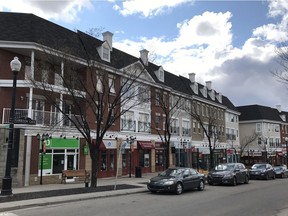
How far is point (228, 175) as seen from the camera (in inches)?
957

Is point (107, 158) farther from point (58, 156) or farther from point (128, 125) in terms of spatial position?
point (58, 156)

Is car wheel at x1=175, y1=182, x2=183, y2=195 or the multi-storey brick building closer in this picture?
car wheel at x1=175, y1=182, x2=183, y2=195

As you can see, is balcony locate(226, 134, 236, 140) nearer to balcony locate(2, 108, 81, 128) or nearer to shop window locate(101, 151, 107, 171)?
shop window locate(101, 151, 107, 171)

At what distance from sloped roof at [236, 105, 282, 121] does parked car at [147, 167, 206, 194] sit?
56.1 m

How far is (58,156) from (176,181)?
39.2 ft

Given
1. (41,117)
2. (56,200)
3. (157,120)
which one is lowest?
(56,200)

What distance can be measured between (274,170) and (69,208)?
27436 millimetres

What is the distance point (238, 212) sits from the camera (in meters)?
12.5

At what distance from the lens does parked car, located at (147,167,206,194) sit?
18.4 meters

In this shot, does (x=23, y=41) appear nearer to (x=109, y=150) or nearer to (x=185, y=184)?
(x=109, y=150)

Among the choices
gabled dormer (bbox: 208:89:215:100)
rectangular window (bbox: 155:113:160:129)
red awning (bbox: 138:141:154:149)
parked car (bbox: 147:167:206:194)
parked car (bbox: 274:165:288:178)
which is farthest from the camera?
gabled dormer (bbox: 208:89:215:100)

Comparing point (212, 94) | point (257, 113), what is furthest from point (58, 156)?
point (257, 113)

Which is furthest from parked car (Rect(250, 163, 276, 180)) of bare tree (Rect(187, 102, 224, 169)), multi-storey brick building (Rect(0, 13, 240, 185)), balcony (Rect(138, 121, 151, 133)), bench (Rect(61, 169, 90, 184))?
bench (Rect(61, 169, 90, 184))

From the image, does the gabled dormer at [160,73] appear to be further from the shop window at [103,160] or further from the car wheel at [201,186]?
the car wheel at [201,186]
